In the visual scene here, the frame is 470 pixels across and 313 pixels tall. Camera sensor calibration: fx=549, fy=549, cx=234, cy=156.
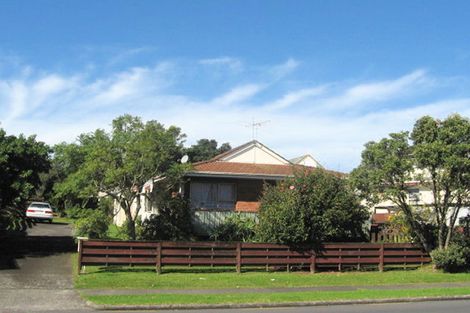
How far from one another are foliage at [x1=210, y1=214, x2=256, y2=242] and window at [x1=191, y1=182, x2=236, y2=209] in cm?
277

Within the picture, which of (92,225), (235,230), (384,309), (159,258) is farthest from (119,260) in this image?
(384,309)

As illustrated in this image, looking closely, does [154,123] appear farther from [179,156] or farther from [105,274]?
[105,274]

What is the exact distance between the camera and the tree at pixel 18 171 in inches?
752

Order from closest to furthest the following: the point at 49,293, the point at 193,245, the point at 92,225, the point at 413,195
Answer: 1. the point at 49,293
2. the point at 193,245
3. the point at 92,225
4. the point at 413,195

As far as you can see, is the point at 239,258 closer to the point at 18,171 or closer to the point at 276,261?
the point at 276,261

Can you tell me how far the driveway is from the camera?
12.1m

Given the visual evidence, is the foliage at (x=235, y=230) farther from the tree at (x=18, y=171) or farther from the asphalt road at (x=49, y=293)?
the tree at (x=18, y=171)

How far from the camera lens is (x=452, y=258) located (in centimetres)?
1886

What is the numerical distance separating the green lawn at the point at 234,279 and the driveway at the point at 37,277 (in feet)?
2.75

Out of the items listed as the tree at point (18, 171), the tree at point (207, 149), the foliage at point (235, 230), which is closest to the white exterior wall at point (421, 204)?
the foliage at point (235, 230)

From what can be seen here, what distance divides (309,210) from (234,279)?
405cm

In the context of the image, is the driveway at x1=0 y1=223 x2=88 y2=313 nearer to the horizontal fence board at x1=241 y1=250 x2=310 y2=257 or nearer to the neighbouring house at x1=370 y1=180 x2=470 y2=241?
the horizontal fence board at x1=241 y1=250 x2=310 y2=257

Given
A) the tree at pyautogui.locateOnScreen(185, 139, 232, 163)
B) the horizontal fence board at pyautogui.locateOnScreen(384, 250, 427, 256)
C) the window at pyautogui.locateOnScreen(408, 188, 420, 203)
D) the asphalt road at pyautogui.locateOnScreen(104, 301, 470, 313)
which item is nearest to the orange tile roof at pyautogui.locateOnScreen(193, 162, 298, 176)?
the window at pyautogui.locateOnScreen(408, 188, 420, 203)

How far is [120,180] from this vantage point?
19859 millimetres
